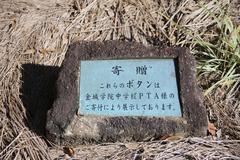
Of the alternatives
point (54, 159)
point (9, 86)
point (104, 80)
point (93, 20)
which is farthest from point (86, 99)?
point (93, 20)

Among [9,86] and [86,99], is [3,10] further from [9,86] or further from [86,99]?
[86,99]

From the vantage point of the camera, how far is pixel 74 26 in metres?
2.70

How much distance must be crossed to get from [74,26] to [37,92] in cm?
52

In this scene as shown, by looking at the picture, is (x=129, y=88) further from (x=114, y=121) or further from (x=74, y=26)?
(x=74, y=26)

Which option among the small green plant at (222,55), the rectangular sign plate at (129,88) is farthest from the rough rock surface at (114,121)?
the small green plant at (222,55)

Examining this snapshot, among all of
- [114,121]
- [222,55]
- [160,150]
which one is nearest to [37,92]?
[114,121]

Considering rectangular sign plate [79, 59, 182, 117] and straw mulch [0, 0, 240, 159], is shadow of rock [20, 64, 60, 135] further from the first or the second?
rectangular sign plate [79, 59, 182, 117]

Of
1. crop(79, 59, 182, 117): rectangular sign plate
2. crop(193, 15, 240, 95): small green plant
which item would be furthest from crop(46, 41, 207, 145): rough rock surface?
crop(193, 15, 240, 95): small green plant

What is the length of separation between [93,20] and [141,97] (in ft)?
2.57

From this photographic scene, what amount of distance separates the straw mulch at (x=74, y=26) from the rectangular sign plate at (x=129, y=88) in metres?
0.38

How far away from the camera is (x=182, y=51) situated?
7.30ft

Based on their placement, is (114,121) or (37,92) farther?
Result: (37,92)

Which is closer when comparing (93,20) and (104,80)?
(104,80)

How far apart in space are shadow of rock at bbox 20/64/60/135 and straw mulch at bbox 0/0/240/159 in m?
0.03
